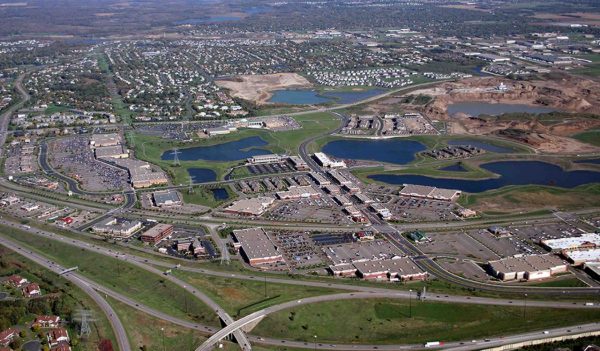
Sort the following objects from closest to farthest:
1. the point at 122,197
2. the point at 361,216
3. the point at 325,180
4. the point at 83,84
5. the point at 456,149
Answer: the point at 361,216, the point at 122,197, the point at 325,180, the point at 456,149, the point at 83,84

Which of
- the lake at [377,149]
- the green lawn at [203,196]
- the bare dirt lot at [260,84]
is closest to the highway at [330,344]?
the green lawn at [203,196]

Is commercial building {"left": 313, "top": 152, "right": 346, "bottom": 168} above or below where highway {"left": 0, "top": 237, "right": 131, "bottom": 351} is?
above

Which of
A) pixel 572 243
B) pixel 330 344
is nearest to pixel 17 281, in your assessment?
pixel 330 344

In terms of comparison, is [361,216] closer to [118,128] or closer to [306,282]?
[306,282]

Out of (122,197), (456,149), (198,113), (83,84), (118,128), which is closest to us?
(122,197)

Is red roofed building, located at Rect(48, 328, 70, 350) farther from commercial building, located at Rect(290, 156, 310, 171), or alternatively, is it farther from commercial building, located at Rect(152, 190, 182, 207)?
commercial building, located at Rect(290, 156, 310, 171)

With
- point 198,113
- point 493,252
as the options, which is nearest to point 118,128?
point 198,113

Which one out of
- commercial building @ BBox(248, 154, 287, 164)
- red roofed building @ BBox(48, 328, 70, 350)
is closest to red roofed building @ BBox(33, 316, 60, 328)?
red roofed building @ BBox(48, 328, 70, 350)
